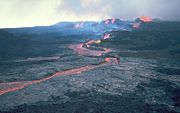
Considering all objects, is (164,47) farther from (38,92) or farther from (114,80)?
(38,92)

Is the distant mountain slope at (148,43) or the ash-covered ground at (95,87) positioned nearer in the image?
the ash-covered ground at (95,87)

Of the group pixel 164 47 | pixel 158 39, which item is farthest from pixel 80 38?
pixel 164 47

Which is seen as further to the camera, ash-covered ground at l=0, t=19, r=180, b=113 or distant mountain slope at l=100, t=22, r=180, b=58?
distant mountain slope at l=100, t=22, r=180, b=58

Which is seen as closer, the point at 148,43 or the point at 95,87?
the point at 95,87

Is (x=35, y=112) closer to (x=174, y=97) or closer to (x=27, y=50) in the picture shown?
(x=174, y=97)

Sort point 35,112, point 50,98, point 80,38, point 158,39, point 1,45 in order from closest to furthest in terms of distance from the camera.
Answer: point 35,112, point 50,98, point 1,45, point 158,39, point 80,38

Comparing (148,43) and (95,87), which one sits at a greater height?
(95,87)

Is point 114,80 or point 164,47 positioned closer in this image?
point 114,80

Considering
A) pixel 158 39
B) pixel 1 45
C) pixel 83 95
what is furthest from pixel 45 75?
pixel 158 39

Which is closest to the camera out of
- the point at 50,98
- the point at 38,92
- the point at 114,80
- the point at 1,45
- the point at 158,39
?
the point at 50,98
